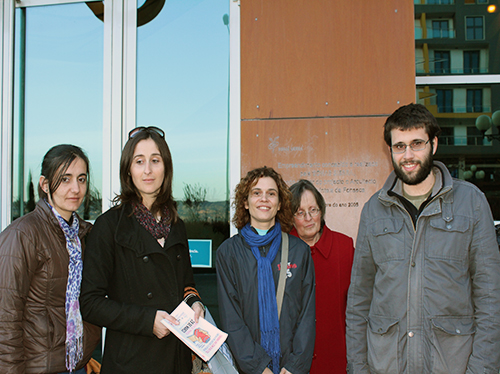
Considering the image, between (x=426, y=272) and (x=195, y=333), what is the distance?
1.26 metres

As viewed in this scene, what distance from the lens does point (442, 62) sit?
4215 millimetres

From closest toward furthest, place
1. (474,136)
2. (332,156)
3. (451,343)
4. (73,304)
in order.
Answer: (451,343), (73,304), (332,156), (474,136)

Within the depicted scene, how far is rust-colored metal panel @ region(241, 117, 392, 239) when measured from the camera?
146 inches

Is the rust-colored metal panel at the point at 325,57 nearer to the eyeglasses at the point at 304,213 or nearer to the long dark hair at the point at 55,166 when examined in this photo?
the eyeglasses at the point at 304,213

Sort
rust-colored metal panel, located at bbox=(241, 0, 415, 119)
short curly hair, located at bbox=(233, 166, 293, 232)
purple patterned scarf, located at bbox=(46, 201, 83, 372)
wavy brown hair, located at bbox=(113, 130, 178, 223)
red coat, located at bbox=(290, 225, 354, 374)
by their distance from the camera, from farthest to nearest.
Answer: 1. rust-colored metal panel, located at bbox=(241, 0, 415, 119)
2. red coat, located at bbox=(290, 225, 354, 374)
3. short curly hair, located at bbox=(233, 166, 293, 232)
4. wavy brown hair, located at bbox=(113, 130, 178, 223)
5. purple patterned scarf, located at bbox=(46, 201, 83, 372)

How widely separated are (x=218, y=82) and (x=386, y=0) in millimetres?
1831

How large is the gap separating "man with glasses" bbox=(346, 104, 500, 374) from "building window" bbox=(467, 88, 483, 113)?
94.3 inches

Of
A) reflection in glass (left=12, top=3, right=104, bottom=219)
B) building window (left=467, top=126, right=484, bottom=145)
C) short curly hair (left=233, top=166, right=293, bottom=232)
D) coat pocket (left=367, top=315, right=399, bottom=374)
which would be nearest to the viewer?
coat pocket (left=367, top=315, right=399, bottom=374)

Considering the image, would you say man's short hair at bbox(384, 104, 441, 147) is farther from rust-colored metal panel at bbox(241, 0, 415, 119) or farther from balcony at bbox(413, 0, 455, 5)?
balcony at bbox(413, 0, 455, 5)

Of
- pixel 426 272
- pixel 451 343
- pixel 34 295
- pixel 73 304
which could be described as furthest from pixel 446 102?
pixel 34 295

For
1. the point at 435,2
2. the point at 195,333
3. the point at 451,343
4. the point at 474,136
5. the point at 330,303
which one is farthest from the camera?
the point at 435,2

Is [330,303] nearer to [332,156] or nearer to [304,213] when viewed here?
[304,213]

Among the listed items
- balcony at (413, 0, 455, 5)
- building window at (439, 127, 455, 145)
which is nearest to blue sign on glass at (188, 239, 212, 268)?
building window at (439, 127, 455, 145)

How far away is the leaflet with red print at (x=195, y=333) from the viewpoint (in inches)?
80.8
